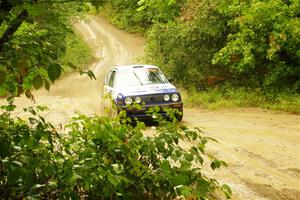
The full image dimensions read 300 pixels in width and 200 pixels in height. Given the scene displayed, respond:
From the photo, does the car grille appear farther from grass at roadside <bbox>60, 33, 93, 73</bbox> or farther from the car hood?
grass at roadside <bbox>60, 33, 93, 73</bbox>

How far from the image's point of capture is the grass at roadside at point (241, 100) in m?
15.1

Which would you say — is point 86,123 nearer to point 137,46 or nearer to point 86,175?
point 86,175

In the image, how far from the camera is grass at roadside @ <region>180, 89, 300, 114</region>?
595 inches

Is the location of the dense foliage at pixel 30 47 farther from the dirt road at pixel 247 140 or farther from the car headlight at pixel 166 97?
the car headlight at pixel 166 97

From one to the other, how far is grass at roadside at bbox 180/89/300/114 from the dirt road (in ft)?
2.00

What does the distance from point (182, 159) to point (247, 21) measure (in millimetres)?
13371

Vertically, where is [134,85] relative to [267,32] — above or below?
below

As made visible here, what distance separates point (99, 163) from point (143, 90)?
8914mm

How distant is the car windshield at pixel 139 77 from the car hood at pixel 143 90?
0.34 m

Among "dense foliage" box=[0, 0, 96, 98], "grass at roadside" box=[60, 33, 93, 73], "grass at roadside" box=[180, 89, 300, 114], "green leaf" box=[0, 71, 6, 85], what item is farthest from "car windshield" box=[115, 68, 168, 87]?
"grass at roadside" box=[60, 33, 93, 73]

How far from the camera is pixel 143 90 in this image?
39.0 ft

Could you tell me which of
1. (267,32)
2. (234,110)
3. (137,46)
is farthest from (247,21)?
(137,46)

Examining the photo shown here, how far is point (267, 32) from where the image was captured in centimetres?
1652

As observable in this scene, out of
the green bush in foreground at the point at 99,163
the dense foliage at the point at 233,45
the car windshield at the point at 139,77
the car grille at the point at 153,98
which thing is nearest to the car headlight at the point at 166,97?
the car grille at the point at 153,98
